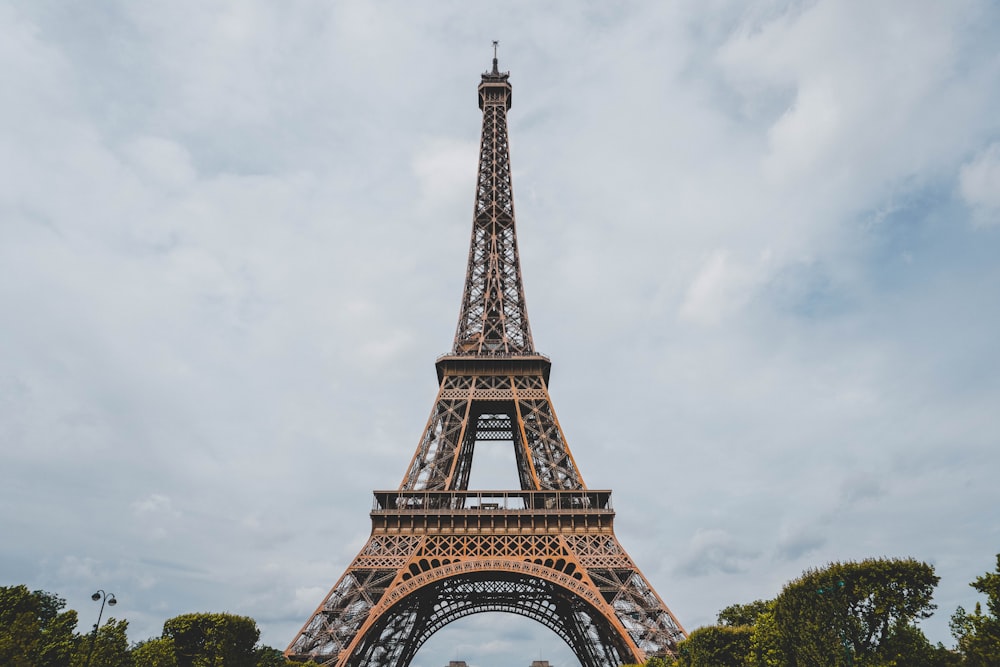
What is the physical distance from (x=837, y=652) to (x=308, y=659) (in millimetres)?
22995

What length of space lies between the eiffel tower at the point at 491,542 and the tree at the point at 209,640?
2625mm

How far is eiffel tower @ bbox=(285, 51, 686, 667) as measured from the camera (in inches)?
1254

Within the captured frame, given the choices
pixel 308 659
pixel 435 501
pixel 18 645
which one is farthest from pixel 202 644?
pixel 435 501

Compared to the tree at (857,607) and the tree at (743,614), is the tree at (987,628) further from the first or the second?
the tree at (743,614)

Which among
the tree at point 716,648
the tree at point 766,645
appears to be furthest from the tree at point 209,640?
the tree at point 766,645

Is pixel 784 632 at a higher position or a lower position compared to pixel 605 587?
lower

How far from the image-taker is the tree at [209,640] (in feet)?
87.9

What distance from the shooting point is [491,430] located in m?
47.5

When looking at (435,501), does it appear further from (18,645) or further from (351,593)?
(18,645)

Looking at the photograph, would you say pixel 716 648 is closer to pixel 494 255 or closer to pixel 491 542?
pixel 491 542

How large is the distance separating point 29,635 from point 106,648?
2.70 meters

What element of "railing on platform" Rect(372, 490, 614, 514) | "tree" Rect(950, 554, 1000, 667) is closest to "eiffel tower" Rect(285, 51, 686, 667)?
"railing on platform" Rect(372, 490, 614, 514)

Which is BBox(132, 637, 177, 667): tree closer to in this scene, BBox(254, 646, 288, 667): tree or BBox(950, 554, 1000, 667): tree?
BBox(254, 646, 288, 667): tree

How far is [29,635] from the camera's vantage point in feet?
76.7
